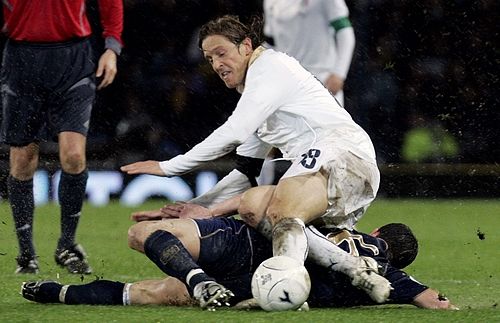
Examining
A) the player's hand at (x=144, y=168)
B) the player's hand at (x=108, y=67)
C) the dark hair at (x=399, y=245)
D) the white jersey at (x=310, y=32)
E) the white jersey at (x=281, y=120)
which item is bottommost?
the dark hair at (x=399, y=245)

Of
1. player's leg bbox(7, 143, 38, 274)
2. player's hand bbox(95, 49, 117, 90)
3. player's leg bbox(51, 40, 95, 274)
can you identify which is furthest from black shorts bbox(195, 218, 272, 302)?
player's hand bbox(95, 49, 117, 90)

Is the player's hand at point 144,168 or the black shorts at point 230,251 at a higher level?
the player's hand at point 144,168

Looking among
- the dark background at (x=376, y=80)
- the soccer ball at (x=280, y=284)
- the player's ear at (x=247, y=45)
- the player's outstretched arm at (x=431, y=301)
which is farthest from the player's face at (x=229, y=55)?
the dark background at (x=376, y=80)

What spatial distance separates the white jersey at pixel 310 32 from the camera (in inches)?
348

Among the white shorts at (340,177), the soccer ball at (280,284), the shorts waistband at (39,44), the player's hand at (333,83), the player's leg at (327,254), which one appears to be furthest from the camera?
the player's hand at (333,83)

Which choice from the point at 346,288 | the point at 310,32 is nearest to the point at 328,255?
the point at 346,288

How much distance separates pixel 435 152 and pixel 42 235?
4744 millimetres

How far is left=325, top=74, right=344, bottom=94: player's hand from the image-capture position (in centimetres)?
839

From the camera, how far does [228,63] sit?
6137mm

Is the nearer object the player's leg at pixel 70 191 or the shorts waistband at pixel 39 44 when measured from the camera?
the player's leg at pixel 70 191

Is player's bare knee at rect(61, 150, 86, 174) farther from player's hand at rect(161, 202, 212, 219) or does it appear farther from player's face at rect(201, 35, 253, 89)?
player's face at rect(201, 35, 253, 89)

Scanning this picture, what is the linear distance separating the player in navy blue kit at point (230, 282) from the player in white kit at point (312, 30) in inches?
122

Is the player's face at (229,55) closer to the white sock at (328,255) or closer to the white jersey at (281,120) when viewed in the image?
the white jersey at (281,120)

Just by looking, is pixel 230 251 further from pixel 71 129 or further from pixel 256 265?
pixel 71 129
